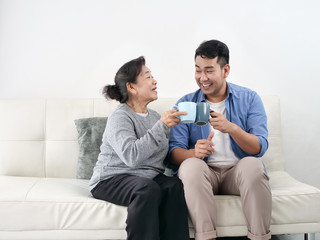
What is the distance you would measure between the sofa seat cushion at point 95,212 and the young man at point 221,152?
0.32 ft

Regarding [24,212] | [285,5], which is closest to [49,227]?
[24,212]

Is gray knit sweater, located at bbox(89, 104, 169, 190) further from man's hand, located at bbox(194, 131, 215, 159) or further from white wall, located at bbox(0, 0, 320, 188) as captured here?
white wall, located at bbox(0, 0, 320, 188)

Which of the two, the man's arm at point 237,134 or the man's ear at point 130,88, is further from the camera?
the man's ear at point 130,88

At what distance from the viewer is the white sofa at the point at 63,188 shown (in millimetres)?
1676

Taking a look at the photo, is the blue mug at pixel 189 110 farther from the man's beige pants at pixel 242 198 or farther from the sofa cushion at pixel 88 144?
the sofa cushion at pixel 88 144

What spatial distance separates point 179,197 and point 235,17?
165 centimetres

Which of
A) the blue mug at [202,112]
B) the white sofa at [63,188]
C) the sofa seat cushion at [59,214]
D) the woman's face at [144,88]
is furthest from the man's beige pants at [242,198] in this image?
the woman's face at [144,88]

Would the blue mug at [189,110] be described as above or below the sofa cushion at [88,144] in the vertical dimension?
above

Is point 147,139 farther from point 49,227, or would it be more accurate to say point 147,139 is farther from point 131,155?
point 49,227

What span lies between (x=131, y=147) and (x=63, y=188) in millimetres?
509

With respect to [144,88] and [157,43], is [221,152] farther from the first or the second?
[157,43]

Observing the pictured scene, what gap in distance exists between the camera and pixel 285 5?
273 cm

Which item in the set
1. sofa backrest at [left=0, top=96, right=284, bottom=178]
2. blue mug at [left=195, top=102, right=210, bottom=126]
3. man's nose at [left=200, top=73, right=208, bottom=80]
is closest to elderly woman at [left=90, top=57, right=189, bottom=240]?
blue mug at [left=195, top=102, right=210, bottom=126]

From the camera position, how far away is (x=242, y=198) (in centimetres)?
163
